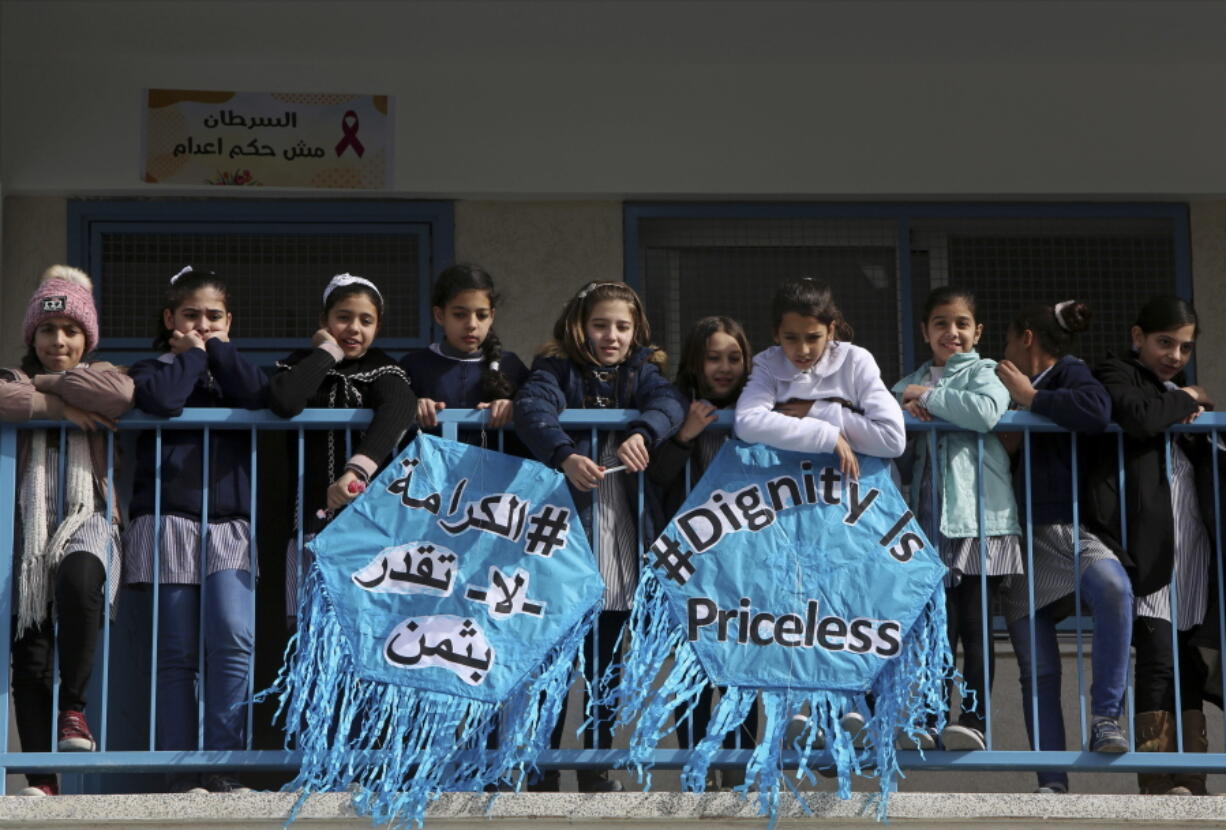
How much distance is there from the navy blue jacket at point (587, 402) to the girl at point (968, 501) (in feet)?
2.49

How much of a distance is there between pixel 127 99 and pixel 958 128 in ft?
11.2

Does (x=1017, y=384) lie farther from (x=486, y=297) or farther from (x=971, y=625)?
(x=486, y=297)

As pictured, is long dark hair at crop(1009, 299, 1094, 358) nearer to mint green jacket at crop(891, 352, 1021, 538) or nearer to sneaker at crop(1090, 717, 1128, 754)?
mint green jacket at crop(891, 352, 1021, 538)

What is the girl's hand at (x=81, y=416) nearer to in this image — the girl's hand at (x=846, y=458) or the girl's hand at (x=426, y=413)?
the girl's hand at (x=426, y=413)

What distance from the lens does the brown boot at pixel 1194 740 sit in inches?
222

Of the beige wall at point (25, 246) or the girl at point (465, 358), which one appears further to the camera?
the beige wall at point (25, 246)

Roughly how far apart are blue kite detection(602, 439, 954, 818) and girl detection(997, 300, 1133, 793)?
0.31 meters

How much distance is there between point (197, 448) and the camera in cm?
546

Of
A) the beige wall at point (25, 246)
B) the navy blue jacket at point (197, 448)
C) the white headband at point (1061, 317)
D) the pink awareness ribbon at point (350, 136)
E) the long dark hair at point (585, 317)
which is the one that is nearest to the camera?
the navy blue jacket at point (197, 448)

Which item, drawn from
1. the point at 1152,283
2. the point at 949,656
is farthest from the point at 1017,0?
the point at 949,656

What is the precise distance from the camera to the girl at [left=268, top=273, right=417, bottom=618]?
5.36 m

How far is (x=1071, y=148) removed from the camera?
308 inches

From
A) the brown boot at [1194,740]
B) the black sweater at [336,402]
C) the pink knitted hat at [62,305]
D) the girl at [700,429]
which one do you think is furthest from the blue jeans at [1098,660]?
the pink knitted hat at [62,305]

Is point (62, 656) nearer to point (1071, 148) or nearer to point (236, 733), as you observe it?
point (236, 733)
